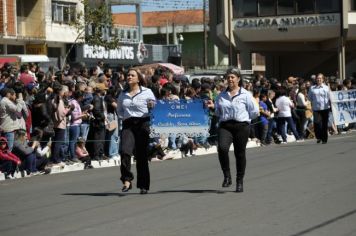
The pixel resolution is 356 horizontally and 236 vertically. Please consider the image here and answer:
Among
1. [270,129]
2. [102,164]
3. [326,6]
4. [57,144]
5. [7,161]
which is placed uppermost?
[326,6]

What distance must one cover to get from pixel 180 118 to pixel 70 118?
11.8 feet

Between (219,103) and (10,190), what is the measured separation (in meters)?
4.24

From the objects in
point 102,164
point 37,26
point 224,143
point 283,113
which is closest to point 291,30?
point 37,26

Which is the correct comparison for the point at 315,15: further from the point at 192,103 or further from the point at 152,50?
the point at 192,103

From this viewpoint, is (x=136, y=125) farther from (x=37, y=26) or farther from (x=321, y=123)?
(x=37, y=26)

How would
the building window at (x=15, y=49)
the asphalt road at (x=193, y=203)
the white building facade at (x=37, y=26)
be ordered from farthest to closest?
the building window at (x=15, y=49)
the white building facade at (x=37, y=26)
the asphalt road at (x=193, y=203)

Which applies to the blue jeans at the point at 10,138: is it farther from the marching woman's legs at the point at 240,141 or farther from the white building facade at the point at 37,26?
the white building facade at the point at 37,26

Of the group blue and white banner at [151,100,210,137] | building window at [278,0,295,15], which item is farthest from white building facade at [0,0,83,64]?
blue and white banner at [151,100,210,137]

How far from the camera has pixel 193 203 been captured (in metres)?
11.6

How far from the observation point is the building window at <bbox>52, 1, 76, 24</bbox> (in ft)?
160

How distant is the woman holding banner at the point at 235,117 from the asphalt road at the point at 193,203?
2.02 ft

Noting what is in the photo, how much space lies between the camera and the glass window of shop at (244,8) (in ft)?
178

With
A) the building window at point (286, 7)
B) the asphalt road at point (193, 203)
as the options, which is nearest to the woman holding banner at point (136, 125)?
the asphalt road at point (193, 203)

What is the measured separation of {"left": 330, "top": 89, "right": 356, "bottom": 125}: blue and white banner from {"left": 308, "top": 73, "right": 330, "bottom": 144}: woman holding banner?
6925 millimetres
